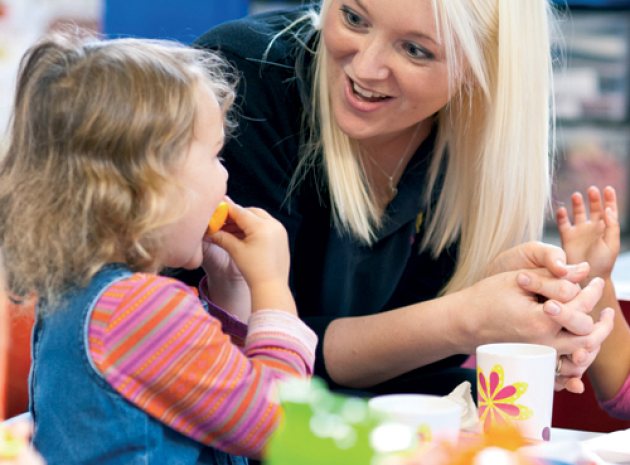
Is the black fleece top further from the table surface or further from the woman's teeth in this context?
the table surface

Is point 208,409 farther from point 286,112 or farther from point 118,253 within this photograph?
point 286,112

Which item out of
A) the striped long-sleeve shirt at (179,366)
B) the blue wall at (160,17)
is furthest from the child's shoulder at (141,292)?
the blue wall at (160,17)

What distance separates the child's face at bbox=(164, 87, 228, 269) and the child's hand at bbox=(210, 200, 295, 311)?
0.27 feet

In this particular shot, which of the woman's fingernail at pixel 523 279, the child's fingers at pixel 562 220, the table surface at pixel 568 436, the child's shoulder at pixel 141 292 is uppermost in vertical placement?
the child's shoulder at pixel 141 292

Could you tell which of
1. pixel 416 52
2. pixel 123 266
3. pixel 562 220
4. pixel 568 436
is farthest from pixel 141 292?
pixel 562 220

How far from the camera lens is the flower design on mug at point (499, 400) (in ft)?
3.75

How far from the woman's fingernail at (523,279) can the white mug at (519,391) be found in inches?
8.8

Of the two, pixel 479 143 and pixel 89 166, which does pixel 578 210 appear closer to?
pixel 479 143

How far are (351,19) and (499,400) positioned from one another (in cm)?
63

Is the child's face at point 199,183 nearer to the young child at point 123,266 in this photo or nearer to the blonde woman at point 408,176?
the young child at point 123,266

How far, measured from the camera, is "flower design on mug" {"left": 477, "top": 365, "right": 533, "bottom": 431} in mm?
1144

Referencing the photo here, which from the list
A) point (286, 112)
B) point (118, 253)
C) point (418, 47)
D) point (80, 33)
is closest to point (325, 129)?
point (286, 112)

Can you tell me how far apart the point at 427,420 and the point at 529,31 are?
87cm

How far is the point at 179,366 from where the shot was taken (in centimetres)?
99
